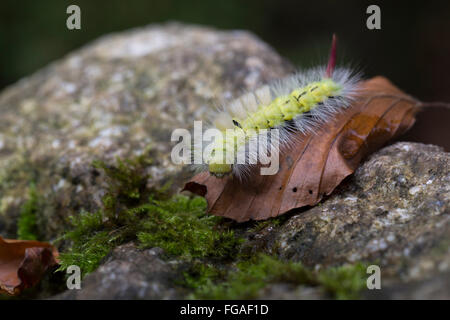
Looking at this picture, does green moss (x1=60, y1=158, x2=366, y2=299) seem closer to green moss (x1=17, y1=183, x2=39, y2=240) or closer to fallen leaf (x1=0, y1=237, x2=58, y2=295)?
fallen leaf (x1=0, y1=237, x2=58, y2=295)

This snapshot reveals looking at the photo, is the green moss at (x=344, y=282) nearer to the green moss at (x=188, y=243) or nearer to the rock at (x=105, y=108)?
the green moss at (x=188, y=243)

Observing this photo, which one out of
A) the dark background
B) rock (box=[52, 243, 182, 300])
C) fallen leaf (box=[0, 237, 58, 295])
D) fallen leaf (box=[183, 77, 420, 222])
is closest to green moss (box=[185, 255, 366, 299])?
rock (box=[52, 243, 182, 300])

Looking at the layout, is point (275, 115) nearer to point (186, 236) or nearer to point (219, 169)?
point (219, 169)

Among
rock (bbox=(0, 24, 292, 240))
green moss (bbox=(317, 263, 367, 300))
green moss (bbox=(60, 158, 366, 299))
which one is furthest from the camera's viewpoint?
rock (bbox=(0, 24, 292, 240))

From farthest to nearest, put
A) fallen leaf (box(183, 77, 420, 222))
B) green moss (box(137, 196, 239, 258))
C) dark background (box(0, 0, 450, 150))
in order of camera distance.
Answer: dark background (box(0, 0, 450, 150)) < fallen leaf (box(183, 77, 420, 222)) < green moss (box(137, 196, 239, 258))

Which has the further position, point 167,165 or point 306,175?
point 167,165

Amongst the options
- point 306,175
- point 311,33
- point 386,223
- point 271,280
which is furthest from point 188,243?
point 311,33
